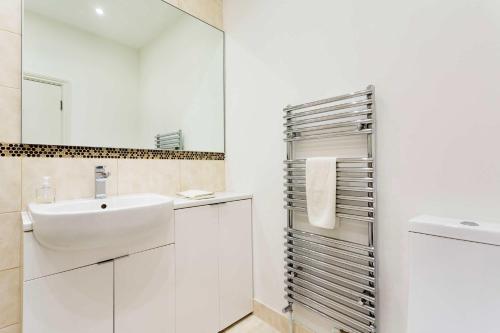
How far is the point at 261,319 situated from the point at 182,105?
4.99 feet

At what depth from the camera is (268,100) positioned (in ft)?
5.01

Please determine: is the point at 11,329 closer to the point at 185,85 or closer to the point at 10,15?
the point at 10,15

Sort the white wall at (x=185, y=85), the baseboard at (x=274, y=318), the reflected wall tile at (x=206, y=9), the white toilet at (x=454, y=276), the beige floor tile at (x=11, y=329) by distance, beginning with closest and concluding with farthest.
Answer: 1. the white toilet at (x=454, y=276)
2. the beige floor tile at (x=11, y=329)
3. the baseboard at (x=274, y=318)
4. the white wall at (x=185, y=85)
5. the reflected wall tile at (x=206, y=9)

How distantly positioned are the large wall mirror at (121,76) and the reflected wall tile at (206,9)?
5 centimetres

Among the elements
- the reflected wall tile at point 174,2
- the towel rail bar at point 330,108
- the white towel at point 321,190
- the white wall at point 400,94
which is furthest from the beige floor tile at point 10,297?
the reflected wall tile at point 174,2

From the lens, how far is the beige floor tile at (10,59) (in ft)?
3.48

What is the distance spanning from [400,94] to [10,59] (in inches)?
66.5

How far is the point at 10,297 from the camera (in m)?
1.04

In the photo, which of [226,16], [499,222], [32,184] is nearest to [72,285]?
[32,184]

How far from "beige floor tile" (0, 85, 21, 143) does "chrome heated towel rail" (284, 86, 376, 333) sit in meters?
1.27

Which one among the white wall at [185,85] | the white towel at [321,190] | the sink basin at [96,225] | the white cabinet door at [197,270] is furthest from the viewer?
the white wall at [185,85]

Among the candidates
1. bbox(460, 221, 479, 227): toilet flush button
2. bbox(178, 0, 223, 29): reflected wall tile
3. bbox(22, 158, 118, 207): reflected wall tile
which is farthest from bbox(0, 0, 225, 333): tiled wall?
bbox(460, 221, 479, 227): toilet flush button

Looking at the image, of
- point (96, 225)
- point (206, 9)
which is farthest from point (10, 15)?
point (206, 9)

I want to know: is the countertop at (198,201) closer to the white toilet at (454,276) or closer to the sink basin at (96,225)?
the sink basin at (96,225)
